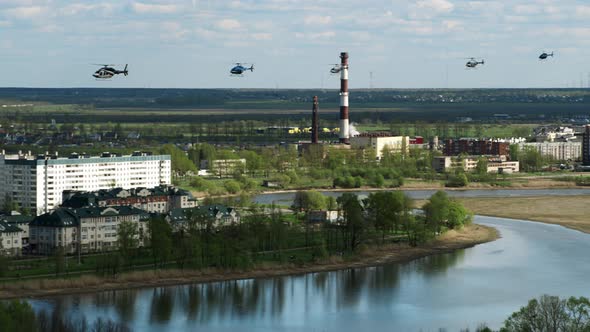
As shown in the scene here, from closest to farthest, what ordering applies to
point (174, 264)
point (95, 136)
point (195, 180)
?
point (174, 264)
point (195, 180)
point (95, 136)

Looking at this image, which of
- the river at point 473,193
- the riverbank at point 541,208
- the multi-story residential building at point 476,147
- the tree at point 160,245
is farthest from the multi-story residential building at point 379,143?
the tree at point 160,245

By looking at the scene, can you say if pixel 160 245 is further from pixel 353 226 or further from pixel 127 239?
pixel 353 226

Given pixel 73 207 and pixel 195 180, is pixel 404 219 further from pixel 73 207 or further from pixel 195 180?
pixel 195 180

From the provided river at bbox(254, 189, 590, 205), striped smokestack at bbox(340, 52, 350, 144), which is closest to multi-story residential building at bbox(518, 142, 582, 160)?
striped smokestack at bbox(340, 52, 350, 144)

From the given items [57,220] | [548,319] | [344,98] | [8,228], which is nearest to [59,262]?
[8,228]

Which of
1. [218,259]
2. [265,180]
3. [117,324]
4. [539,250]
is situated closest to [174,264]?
[218,259]

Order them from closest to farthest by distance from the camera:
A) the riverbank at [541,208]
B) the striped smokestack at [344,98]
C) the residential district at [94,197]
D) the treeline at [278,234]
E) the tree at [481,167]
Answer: the treeline at [278,234]
the residential district at [94,197]
the riverbank at [541,208]
the tree at [481,167]
the striped smokestack at [344,98]

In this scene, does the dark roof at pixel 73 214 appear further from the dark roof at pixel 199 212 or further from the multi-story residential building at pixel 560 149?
the multi-story residential building at pixel 560 149
